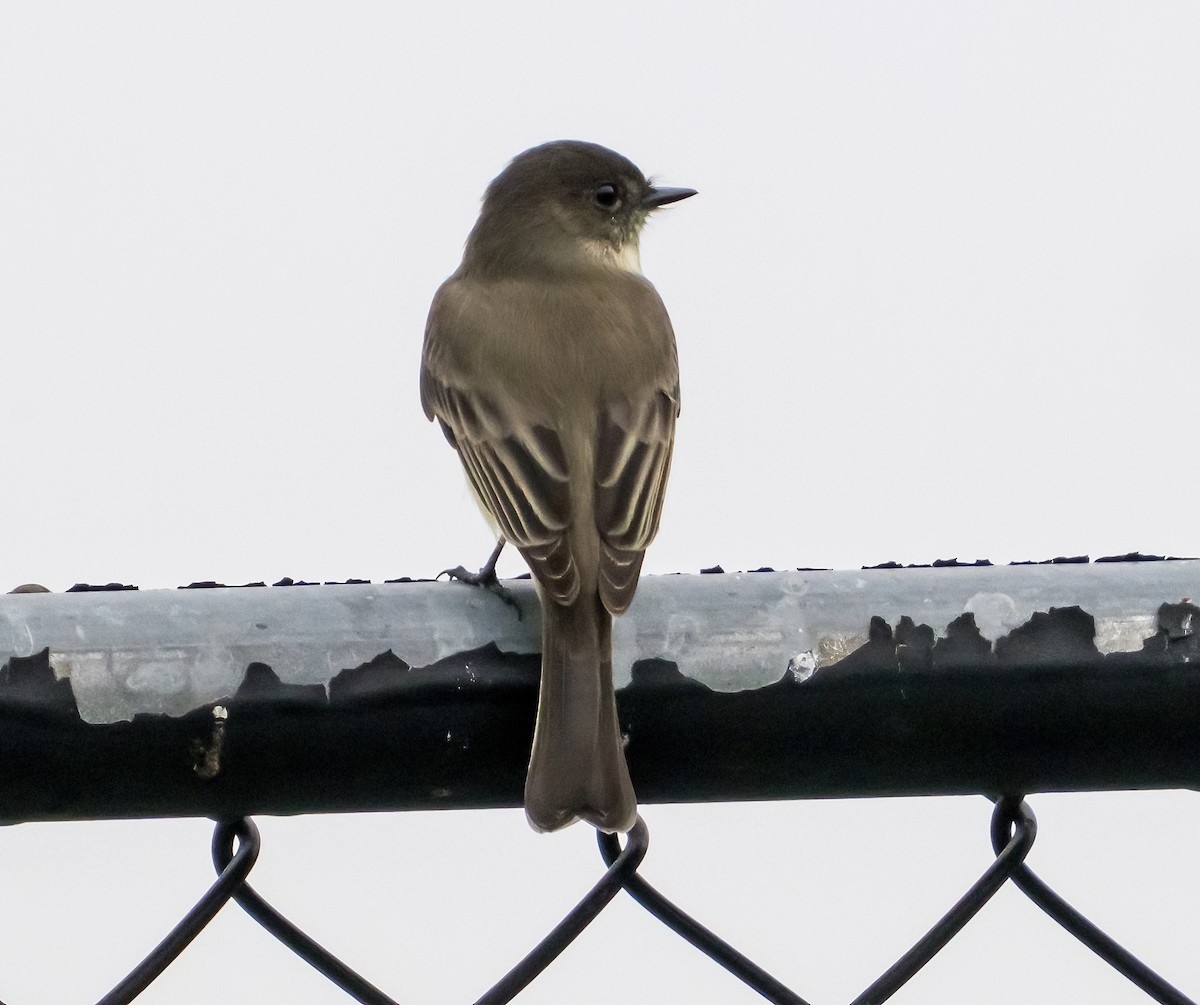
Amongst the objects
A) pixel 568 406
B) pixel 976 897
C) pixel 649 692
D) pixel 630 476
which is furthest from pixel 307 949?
pixel 568 406

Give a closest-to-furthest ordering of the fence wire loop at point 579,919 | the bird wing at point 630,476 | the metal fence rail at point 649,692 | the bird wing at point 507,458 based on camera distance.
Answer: the metal fence rail at point 649,692, the fence wire loop at point 579,919, the bird wing at point 630,476, the bird wing at point 507,458

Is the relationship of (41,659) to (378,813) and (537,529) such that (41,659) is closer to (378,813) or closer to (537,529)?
(378,813)

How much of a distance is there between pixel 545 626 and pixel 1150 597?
746 millimetres

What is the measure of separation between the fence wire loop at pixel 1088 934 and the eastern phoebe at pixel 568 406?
1.59 ft

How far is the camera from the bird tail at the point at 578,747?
1.63 m

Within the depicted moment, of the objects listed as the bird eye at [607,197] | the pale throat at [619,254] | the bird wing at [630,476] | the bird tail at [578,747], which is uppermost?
the bird eye at [607,197]

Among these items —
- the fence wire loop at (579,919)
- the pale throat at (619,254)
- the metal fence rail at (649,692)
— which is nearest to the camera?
the metal fence rail at (649,692)

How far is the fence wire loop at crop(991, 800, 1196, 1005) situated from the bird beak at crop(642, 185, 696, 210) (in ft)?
12.9

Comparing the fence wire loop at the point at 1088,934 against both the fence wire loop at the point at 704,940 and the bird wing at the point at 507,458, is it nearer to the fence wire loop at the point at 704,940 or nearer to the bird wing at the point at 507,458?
the fence wire loop at the point at 704,940

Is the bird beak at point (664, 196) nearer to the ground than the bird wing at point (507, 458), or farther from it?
farther from it

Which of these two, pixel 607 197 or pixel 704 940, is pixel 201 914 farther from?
pixel 607 197

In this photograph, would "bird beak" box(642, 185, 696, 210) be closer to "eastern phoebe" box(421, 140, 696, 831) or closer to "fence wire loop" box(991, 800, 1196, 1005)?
"eastern phoebe" box(421, 140, 696, 831)

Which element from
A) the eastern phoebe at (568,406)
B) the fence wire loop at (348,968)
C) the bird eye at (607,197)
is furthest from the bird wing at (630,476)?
the bird eye at (607,197)

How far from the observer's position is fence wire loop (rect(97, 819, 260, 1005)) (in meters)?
1.67
